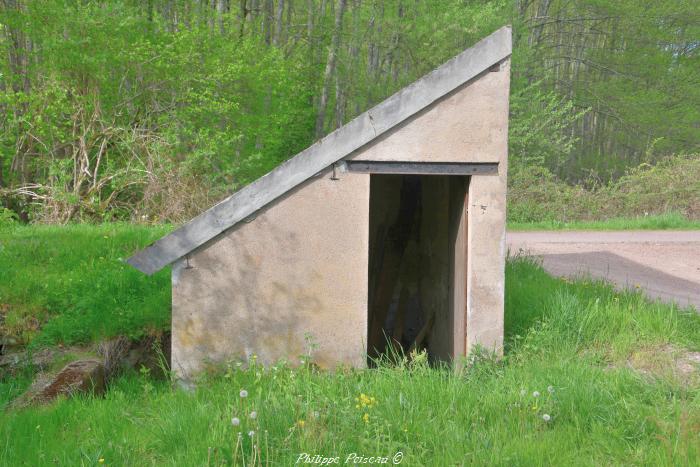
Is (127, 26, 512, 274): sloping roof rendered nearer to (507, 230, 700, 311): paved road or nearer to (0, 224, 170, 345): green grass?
(0, 224, 170, 345): green grass

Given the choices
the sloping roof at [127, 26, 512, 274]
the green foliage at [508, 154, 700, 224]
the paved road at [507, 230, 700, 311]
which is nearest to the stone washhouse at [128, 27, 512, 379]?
the sloping roof at [127, 26, 512, 274]

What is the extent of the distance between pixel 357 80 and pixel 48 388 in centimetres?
1742

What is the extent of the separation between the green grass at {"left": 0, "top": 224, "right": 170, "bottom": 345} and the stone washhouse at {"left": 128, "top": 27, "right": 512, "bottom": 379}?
1.84 m

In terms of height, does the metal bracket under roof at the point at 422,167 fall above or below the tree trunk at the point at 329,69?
below

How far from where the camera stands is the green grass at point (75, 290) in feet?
19.9

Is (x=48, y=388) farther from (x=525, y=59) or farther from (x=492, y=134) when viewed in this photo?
(x=525, y=59)

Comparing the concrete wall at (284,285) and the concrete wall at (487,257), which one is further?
the concrete wall at (487,257)

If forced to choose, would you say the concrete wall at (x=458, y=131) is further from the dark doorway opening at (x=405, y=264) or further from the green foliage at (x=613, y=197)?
the green foliage at (x=613, y=197)

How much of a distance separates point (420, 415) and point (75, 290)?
463cm

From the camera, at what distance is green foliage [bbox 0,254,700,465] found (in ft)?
10.6

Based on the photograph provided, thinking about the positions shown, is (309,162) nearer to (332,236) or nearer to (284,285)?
(332,236)

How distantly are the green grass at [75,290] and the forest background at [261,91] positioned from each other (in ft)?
8.72

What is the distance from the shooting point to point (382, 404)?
3.77 meters

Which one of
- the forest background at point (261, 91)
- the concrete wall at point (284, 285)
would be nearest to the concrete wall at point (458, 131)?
the concrete wall at point (284, 285)
